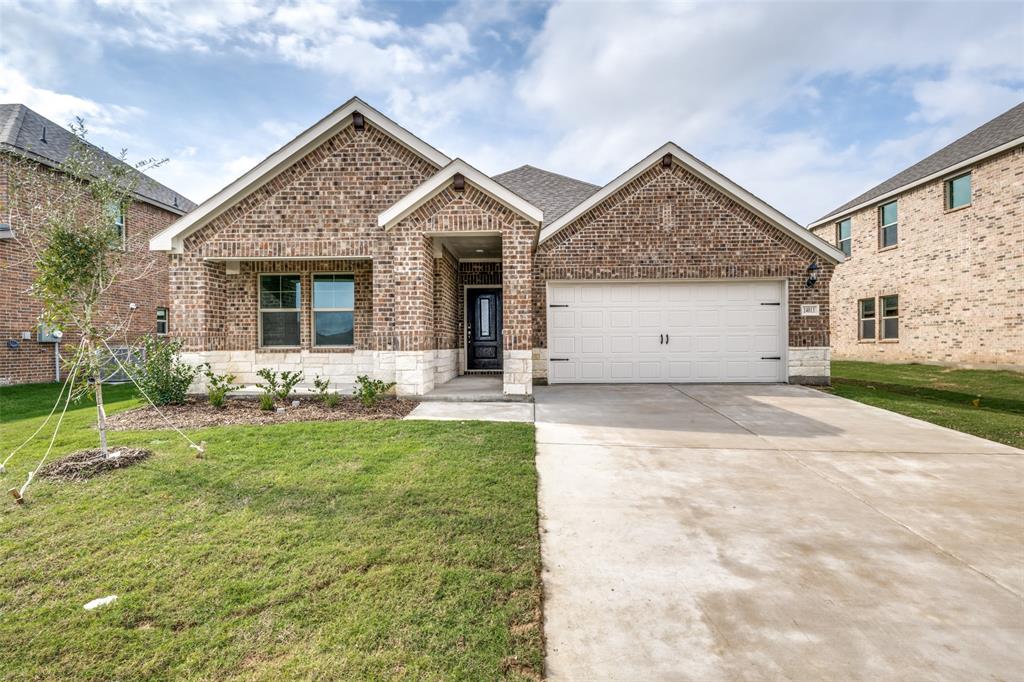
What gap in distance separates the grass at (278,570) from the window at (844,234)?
21.5 metres

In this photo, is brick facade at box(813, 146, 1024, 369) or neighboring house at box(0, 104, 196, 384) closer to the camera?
neighboring house at box(0, 104, 196, 384)

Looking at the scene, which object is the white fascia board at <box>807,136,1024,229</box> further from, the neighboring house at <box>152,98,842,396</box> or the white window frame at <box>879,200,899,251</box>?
the neighboring house at <box>152,98,842,396</box>

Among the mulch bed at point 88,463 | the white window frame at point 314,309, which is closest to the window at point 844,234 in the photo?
the white window frame at point 314,309

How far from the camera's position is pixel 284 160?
9312 mm

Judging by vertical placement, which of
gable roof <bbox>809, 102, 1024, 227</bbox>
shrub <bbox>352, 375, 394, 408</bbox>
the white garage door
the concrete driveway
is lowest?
the concrete driveway

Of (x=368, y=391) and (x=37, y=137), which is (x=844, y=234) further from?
(x=37, y=137)

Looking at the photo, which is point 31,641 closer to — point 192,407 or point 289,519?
point 289,519

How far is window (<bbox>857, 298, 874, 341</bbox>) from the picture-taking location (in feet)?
61.7

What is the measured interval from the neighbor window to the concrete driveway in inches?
611

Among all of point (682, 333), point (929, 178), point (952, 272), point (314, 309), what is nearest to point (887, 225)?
point (929, 178)

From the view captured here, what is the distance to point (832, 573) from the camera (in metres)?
2.82

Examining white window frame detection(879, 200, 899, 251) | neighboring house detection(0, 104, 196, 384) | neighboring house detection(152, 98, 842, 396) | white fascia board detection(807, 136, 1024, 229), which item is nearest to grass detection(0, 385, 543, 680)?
neighboring house detection(152, 98, 842, 396)

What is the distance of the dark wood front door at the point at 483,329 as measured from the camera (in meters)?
12.8

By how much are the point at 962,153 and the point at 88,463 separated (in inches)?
902
